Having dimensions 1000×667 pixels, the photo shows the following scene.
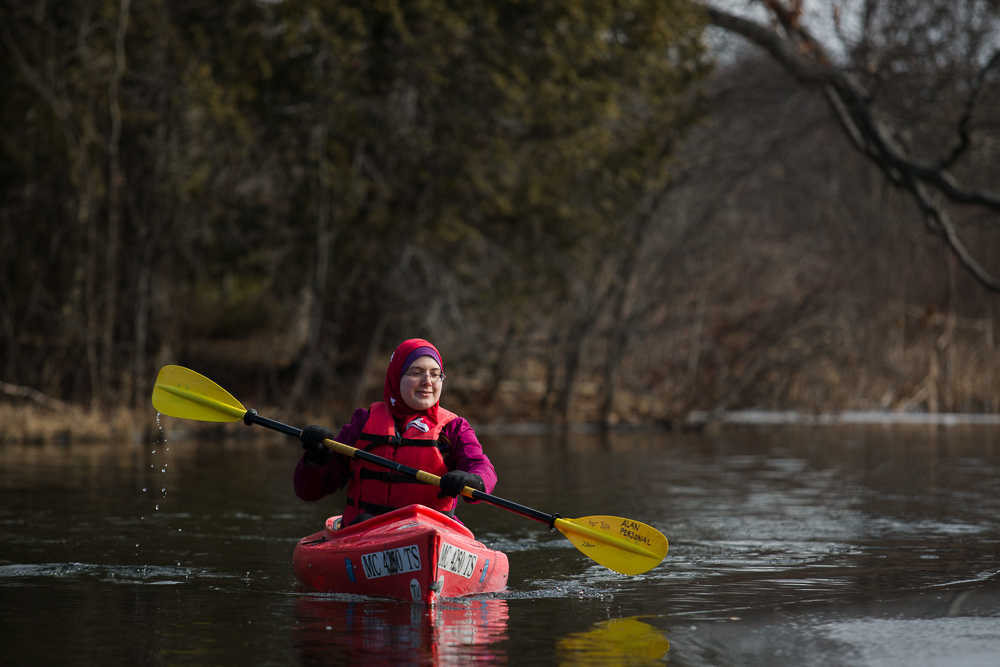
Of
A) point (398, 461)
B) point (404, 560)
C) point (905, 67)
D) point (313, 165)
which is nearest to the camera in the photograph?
point (404, 560)

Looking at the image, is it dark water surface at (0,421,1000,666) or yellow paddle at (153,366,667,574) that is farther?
yellow paddle at (153,366,667,574)

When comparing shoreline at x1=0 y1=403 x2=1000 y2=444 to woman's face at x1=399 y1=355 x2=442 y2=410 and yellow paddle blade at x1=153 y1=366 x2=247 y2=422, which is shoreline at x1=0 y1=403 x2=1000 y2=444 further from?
woman's face at x1=399 y1=355 x2=442 y2=410

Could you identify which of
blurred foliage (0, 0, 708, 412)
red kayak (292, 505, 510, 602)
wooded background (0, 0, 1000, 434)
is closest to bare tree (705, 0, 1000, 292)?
wooded background (0, 0, 1000, 434)

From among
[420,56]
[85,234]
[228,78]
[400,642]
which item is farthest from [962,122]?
[400,642]

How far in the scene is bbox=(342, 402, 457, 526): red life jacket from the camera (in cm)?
564

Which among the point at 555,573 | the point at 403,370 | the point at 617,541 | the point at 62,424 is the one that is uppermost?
the point at 403,370

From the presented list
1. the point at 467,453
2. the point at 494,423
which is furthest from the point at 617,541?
the point at 494,423

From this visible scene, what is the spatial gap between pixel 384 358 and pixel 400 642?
48.1 feet

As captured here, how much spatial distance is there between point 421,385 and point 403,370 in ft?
0.38

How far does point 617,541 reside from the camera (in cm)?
577

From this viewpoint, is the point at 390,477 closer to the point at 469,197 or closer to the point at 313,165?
the point at 313,165

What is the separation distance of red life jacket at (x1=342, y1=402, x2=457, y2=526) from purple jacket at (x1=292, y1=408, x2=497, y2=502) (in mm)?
67

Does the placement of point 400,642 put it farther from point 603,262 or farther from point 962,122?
point 603,262

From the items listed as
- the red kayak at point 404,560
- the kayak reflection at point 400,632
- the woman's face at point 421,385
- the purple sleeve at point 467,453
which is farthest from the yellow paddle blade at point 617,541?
the woman's face at point 421,385
